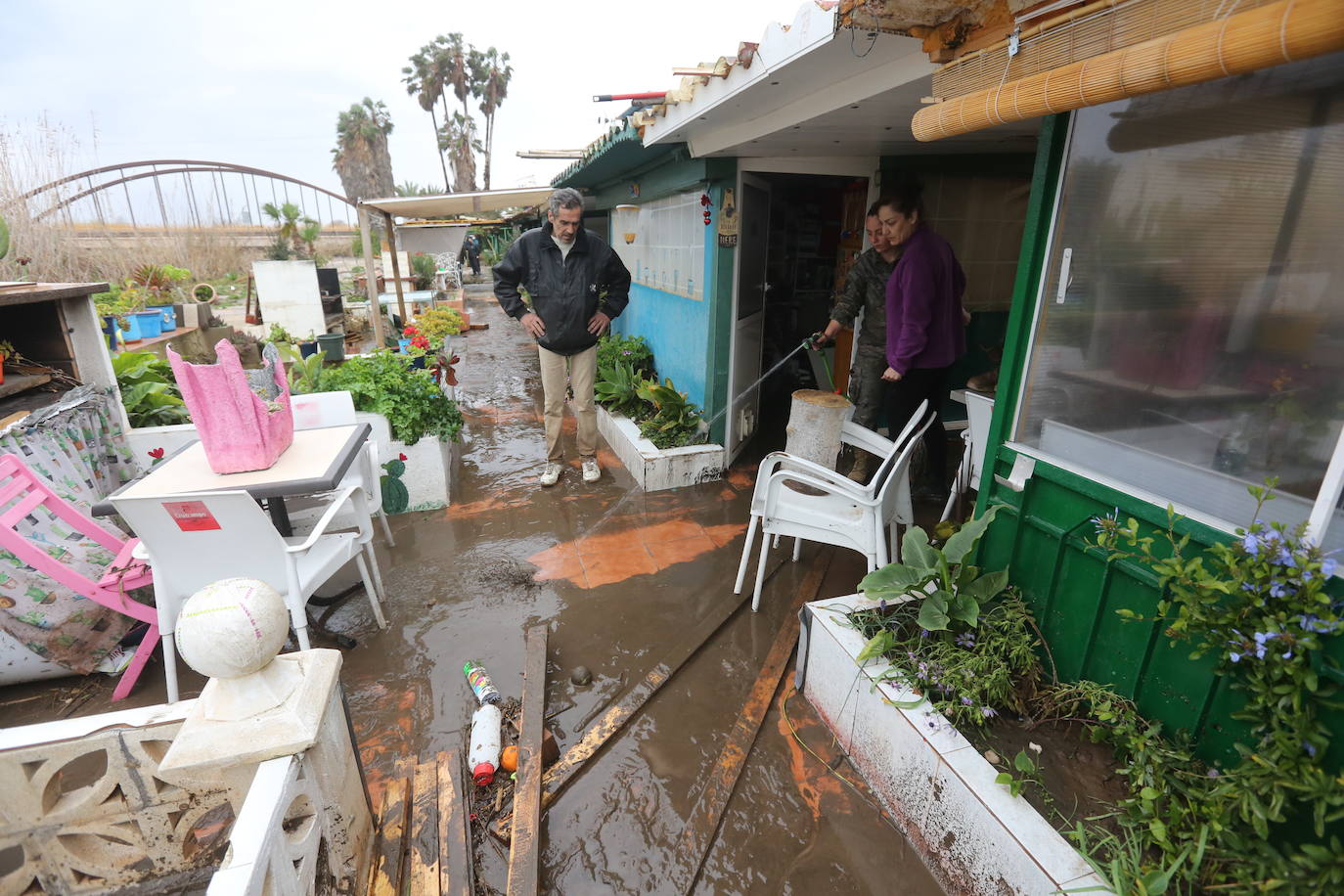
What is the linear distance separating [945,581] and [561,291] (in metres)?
3.56

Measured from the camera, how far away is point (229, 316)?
43.7 feet

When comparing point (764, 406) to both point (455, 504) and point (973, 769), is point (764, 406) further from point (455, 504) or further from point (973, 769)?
point (973, 769)

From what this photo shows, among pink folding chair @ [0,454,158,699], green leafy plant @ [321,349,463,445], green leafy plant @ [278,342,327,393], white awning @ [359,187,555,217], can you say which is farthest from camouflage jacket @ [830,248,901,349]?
white awning @ [359,187,555,217]

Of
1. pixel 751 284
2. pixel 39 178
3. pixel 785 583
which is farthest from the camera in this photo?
pixel 39 178

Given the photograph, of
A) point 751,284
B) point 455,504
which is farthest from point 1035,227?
point 455,504

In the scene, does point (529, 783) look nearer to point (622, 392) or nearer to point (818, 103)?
point (818, 103)

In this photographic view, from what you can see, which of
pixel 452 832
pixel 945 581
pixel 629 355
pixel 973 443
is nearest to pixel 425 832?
pixel 452 832

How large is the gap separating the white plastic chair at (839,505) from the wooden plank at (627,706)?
258 mm

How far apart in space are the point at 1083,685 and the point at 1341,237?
60.4 inches

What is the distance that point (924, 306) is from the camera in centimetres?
371

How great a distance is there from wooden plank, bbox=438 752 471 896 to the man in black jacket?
303 centimetres

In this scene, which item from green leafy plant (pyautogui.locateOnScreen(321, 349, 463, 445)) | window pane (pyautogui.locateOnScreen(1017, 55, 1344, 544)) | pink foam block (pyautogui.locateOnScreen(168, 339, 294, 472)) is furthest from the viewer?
green leafy plant (pyautogui.locateOnScreen(321, 349, 463, 445))

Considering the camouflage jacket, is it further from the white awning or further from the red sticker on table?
the white awning

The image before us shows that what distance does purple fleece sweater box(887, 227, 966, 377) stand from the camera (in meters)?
3.67
